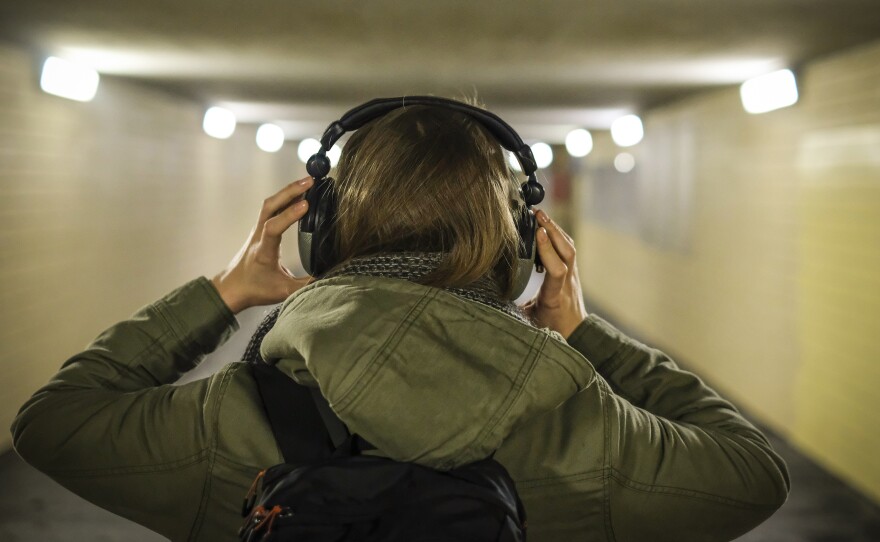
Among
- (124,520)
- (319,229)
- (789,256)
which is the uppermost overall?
(319,229)

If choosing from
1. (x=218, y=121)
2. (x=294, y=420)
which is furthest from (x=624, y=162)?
(x=294, y=420)

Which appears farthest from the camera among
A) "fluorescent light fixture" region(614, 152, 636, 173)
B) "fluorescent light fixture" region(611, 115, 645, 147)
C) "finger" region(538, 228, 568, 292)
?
"fluorescent light fixture" region(614, 152, 636, 173)

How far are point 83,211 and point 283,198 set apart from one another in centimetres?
473

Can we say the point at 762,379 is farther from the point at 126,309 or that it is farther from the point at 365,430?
the point at 365,430

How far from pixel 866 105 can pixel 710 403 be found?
3.73 meters

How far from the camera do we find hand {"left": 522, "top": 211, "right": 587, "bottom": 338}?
1314mm

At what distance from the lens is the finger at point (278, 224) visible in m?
1.29

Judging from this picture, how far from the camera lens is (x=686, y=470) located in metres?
1.07

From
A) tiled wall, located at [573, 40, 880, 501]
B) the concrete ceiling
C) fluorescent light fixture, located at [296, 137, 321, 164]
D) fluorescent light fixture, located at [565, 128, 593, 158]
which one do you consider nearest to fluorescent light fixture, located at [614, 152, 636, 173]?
fluorescent light fixture, located at [565, 128, 593, 158]

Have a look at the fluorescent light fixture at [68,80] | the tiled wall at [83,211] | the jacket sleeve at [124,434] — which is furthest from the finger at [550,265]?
the fluorescent light fixture at [68,80]

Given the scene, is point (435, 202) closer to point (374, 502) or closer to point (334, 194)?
point (334, 194)

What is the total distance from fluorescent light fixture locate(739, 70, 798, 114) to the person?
14.6 feet

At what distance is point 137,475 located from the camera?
3.61 ft

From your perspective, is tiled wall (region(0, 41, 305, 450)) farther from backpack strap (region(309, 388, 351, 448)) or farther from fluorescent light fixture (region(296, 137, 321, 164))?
fluorescent light fixture (region(296, 137, 321, 164))
